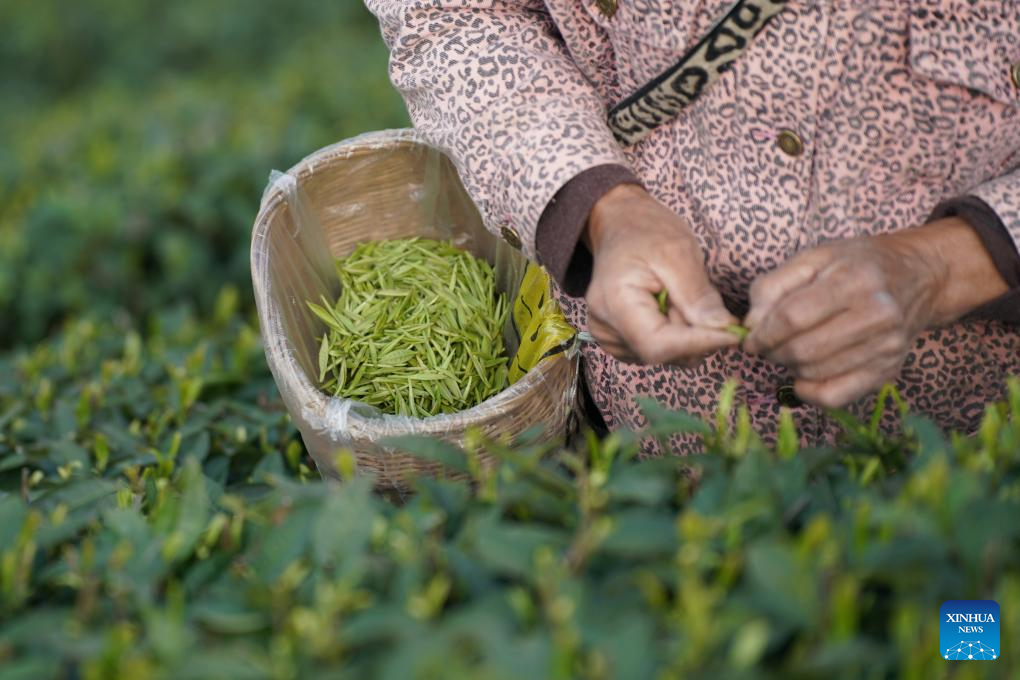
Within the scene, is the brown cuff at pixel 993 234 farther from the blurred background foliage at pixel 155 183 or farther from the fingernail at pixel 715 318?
the blurred background foliage at pixel 155 183

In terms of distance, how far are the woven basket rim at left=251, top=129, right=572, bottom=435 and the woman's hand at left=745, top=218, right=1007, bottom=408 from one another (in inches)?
15.8

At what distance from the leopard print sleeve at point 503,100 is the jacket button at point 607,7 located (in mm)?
92

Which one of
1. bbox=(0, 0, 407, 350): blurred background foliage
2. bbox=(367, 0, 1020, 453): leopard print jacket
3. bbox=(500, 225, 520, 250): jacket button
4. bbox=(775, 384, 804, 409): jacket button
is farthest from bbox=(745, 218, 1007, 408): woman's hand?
bbox=(0, 0, 407, 350): blurred background foliage

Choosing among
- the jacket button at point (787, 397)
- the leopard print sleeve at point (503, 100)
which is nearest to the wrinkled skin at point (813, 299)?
the leopard print sleeve at point (503, 100)

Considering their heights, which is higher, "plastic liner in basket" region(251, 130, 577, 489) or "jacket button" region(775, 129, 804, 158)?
"jacket button" region(775, 129, 804, 158)

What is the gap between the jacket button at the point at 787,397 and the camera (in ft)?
4.64

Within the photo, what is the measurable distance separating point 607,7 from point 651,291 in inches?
15.7

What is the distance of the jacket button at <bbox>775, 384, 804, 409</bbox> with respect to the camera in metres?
1.41

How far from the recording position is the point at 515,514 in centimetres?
108

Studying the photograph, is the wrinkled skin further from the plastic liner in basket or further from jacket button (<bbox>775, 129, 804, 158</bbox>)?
the plastic liner in basket

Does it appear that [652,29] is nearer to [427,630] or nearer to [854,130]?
[854,130]

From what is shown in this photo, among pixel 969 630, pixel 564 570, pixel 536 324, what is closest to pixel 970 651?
pixel 969 630

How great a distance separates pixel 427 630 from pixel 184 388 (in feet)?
4.02

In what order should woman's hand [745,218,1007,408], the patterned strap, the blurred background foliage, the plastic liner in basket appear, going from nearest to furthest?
woman's hand [745,218,1007,408], the patterned strap, the plastic liner in basket, the blurred background foliage
